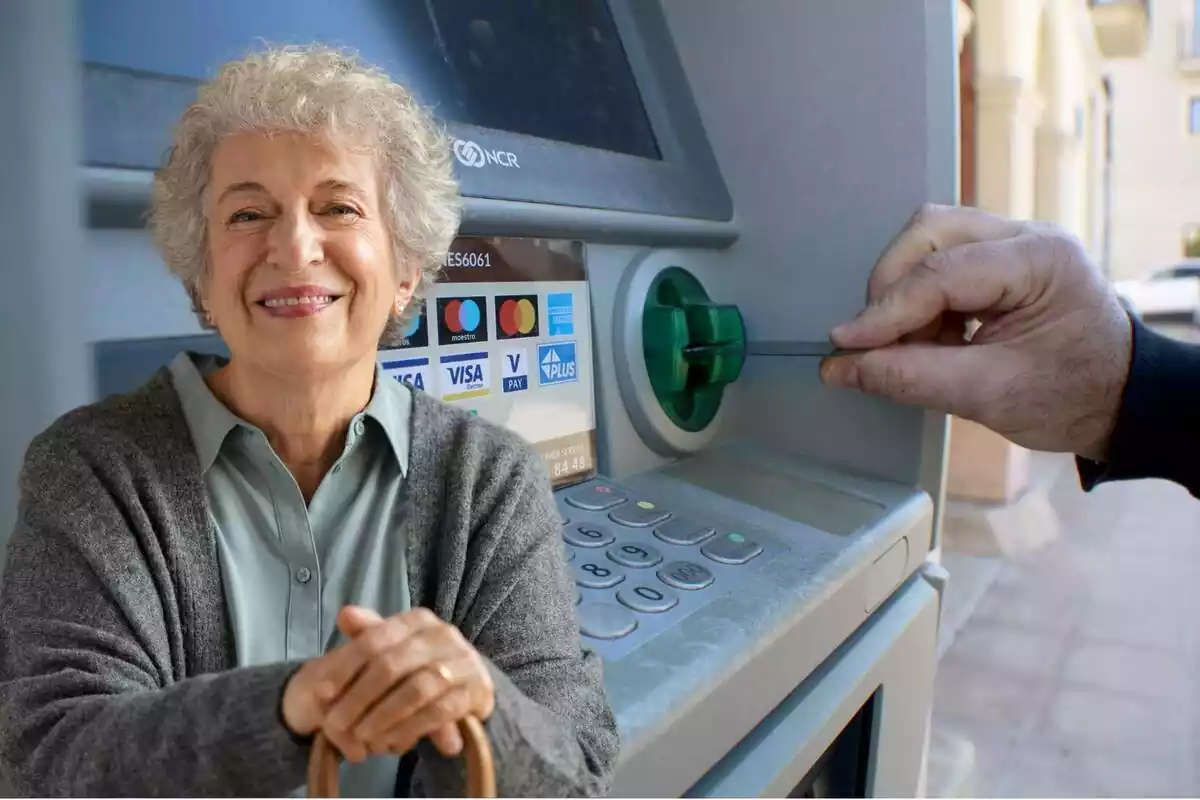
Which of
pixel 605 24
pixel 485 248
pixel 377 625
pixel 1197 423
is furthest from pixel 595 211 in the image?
pixel 1197 423

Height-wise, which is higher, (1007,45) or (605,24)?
(1007,45)

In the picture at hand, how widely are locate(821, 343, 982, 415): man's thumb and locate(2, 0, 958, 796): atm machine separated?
6 cm

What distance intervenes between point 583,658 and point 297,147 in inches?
12.3

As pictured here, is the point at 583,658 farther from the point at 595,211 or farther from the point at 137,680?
the point at 595,211

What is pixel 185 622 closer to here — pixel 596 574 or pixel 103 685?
pixel 103 685

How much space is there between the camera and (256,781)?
0.33 meters

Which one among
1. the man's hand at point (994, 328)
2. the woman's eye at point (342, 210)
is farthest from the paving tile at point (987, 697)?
the woman's eye at point (342, 210)

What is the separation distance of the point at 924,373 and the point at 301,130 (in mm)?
739

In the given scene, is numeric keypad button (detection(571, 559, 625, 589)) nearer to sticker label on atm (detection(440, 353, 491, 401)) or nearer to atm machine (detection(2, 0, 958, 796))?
atm machine (detection(2, 0, 958, 796))

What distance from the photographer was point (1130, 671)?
206 centimetres

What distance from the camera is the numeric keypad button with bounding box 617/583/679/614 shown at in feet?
2.05

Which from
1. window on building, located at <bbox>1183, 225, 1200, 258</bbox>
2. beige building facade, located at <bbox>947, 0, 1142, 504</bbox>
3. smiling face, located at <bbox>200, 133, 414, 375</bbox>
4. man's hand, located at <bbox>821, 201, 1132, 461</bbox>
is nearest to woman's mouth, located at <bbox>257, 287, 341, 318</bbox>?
smiling face, located at <bbox>200, 133, 414, 375</bbox>

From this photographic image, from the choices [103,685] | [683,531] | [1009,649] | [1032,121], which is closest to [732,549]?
[683,531]

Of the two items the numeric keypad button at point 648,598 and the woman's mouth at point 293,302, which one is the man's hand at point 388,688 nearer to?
the woman's mouth at point 293,302
